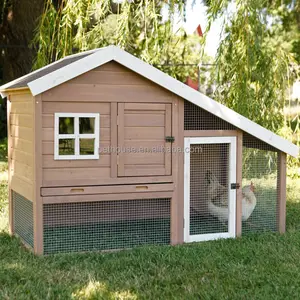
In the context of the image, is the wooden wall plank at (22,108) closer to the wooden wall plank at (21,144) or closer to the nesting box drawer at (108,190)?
the wooden wall plank at (21,144)

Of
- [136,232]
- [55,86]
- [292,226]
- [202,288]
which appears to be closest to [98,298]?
[202,288]

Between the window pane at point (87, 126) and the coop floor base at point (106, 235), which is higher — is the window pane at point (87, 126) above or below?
above

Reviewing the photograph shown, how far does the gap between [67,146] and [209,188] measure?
1.50 meters

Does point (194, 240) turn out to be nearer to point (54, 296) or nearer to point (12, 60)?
point (54, 296)

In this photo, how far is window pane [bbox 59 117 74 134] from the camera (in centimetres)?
537

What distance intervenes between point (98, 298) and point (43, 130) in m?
1.69

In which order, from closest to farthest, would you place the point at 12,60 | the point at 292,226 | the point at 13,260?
1. the point at 13,260
2. the point at 292,226
3. the point at 12,60

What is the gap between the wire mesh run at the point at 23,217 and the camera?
5.50 meters

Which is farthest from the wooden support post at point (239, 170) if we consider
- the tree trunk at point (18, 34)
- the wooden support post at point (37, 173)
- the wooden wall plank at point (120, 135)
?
the tree trunk at point (18, 34)

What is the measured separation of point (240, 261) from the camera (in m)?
5.11

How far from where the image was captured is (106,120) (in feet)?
17.7

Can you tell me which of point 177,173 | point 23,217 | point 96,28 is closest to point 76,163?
point 23,217

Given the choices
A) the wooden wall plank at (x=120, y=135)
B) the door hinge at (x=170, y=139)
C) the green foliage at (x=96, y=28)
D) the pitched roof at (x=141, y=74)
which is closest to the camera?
the pitched roof at (x=141, y=74)

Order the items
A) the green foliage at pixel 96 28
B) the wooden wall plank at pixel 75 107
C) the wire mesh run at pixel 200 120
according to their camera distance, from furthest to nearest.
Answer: the green foliage at pixel 96 28
the wire mesh run at pixel 200 120
the wooden wall plank at pixel 75 107
